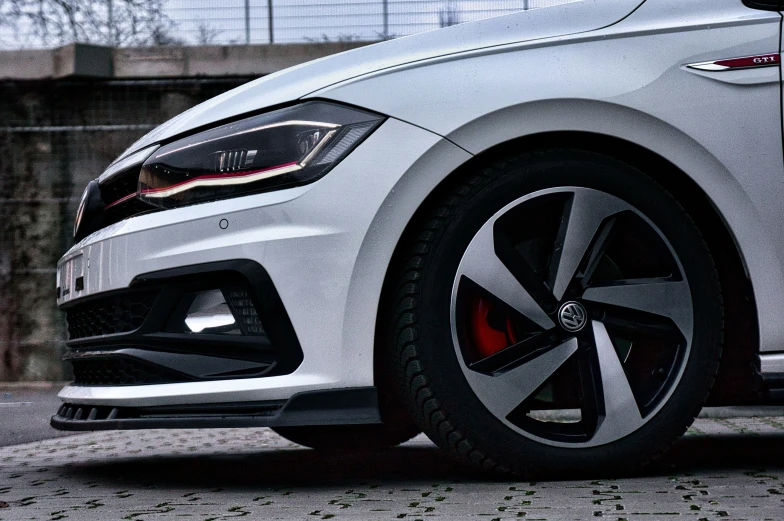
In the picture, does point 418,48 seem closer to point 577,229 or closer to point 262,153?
point 262,153

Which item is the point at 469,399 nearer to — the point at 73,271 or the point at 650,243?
the point at 650,243

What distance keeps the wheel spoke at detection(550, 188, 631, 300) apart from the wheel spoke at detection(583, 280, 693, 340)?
0.15 metres

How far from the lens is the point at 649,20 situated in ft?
9.68

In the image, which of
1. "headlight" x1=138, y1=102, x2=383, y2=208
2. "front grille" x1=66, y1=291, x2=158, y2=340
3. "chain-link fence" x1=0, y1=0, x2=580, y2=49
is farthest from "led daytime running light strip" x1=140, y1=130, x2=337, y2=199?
"chain-link fence" x1=0, y1=0, x2=580, y2=49

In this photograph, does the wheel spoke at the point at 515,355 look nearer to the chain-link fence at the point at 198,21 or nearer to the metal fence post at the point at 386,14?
the chain-link fence at the point at 198,21

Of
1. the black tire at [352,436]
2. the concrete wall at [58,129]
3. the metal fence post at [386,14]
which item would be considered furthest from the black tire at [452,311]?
the concrete wall at [58,129]

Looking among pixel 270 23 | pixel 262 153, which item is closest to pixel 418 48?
pixel 262 153

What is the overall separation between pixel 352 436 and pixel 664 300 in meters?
1.55

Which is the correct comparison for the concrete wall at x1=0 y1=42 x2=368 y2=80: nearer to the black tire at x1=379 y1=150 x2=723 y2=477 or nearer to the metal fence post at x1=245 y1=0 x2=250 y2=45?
the metal fence post at x1=245 y1=0 x2=250 y2=45

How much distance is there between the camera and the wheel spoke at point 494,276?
2781 millimetres

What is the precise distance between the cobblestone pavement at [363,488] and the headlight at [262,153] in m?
0.87

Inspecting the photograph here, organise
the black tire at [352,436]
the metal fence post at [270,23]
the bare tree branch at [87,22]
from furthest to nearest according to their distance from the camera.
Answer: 1. the bare tree branch at [87,22]
2. the metal fence post at [270,23]
3. the black tire at [352,436]

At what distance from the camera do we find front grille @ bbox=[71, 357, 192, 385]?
113 inches

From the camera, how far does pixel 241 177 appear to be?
2.84 meters
